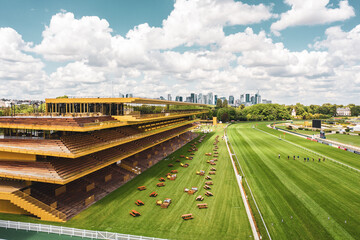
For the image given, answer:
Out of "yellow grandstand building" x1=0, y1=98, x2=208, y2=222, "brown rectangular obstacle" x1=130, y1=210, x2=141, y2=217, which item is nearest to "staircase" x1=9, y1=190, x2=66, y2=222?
"yellow grandstand building" x1=0, y1=98, x2=208, y2=222

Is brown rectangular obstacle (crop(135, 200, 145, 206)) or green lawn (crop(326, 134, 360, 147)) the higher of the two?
green lawn (crop(326, 134, 360, 147))

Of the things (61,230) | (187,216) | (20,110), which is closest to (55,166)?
(61,230)

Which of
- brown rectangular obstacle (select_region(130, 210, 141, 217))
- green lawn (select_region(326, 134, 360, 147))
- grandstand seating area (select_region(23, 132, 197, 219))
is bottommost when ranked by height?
brown rectangular obstacle (select_region(130, 210, 141, 217))

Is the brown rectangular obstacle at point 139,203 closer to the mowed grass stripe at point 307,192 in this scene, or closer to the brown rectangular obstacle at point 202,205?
the brown rectangular obstacle at point 202,205

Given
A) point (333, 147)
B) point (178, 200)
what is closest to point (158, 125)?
point (178, 200)

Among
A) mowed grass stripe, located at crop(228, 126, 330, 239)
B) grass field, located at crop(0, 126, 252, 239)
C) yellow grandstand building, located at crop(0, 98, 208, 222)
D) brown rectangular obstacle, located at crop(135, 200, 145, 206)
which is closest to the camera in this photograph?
grass field, located at crop(0, 126, 252, 239)

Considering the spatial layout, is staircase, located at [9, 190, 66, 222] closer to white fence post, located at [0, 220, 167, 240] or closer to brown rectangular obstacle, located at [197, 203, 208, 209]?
white fence post, located at [0, 220, 167, 240]

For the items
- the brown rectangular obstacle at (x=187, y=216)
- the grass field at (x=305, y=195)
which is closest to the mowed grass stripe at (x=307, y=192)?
the grass field at (x=305, y=195)
